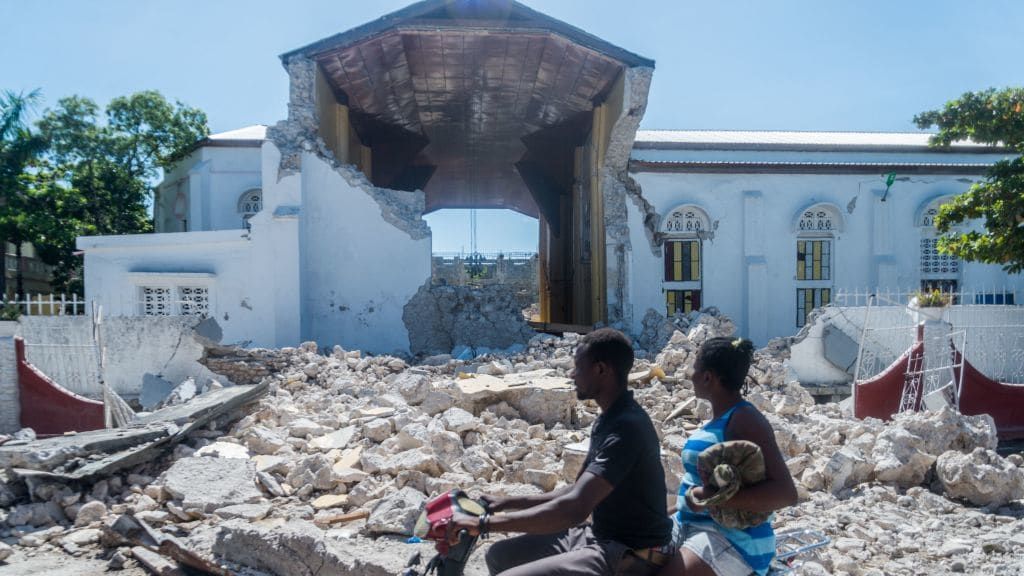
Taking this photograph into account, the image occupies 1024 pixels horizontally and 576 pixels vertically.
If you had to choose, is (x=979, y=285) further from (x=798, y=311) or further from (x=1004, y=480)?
(x=1004, y=480)

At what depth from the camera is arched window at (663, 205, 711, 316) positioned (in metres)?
16.5

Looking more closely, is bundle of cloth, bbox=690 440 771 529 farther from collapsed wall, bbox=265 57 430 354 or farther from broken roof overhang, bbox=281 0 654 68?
broken roof overhang, bbox=281 0 654 68

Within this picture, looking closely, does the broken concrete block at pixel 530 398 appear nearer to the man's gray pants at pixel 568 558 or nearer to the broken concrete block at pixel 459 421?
the broken concrete block at pixel 459 421

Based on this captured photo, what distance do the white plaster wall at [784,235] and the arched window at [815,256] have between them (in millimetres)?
194

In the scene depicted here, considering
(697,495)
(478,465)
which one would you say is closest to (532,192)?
(478,465)

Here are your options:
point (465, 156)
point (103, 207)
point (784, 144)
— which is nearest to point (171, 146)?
point (103, 207)

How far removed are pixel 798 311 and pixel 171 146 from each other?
21172mm

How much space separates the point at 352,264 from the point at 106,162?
13161 millimetres

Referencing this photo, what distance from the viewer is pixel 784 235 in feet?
55.4

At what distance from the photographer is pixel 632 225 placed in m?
15.8

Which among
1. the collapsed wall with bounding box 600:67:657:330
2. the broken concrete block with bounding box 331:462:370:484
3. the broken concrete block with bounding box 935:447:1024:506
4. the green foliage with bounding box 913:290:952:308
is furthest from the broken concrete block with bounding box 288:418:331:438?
the collapsed wall with bounding box 600:67:657:330

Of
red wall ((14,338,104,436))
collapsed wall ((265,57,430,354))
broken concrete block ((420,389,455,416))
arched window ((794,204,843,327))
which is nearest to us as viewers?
broken concrete block ((420,389,455,416))

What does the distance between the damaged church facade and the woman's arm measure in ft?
38.2

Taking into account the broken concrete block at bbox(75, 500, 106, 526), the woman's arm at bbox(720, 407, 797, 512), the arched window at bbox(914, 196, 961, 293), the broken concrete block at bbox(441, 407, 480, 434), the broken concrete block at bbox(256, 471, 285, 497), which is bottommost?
the broken concrete block at bbox(75, 500, 106, 526)
